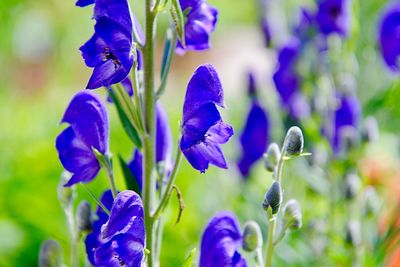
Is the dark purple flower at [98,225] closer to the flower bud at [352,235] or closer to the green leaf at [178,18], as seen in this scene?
the green leaf at [178,18]

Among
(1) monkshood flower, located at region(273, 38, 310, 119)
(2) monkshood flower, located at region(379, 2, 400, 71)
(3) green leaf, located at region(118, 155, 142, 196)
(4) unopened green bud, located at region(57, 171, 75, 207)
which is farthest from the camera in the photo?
(1) monkshood flower, located at region(273, 38, 310, 119)

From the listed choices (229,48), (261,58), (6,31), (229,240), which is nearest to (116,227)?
(229,240)

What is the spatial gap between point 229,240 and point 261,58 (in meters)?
3.95

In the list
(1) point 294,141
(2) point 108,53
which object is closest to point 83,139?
(2) point 108,53

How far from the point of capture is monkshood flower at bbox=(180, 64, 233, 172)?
1.01 metres

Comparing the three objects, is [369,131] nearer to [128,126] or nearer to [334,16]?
[334,16]

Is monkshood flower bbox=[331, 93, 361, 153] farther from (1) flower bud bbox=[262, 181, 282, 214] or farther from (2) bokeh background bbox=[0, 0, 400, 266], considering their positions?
(1) flower bud bbox=[262, 181, 282, 214]

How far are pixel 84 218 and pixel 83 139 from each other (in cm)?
11

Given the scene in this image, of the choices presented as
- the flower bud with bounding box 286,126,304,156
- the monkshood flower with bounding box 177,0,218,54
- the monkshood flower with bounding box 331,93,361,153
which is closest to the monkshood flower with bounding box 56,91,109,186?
the monkshood flower with bounding box 177,0,218,54

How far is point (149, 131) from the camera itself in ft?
3.45

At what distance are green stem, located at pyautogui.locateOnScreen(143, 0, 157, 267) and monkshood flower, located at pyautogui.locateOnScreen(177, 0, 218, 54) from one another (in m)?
0.11

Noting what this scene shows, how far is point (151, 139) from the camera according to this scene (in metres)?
1.05

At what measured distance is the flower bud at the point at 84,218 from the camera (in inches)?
45.6

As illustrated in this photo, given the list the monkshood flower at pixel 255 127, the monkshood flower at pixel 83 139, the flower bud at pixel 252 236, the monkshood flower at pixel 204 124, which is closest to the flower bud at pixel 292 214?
the flower bud at pixel 252 236
